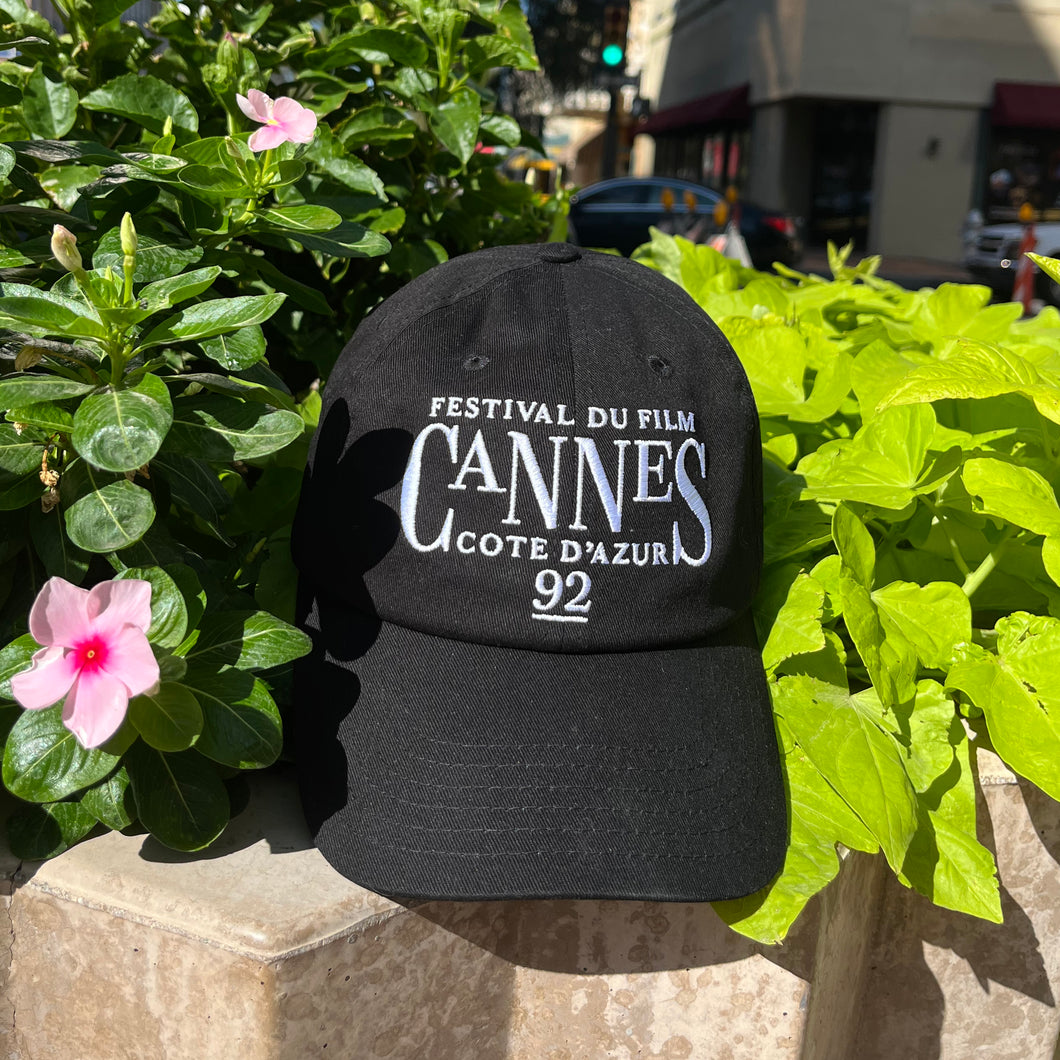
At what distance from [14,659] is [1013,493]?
3.56 feet

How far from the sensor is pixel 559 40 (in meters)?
25.4

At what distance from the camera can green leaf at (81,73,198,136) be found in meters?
1.56

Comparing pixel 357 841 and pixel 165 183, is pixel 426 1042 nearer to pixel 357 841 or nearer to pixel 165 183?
pixel 357 841

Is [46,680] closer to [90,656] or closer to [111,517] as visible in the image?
[90,656]

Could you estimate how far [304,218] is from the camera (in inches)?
52.9

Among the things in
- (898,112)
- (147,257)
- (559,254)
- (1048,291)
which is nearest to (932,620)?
(559,254)

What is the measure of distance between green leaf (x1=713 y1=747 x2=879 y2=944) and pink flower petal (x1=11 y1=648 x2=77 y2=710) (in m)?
0.70

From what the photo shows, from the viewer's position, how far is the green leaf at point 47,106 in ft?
5.16

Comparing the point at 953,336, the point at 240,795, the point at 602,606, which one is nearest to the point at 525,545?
the point at 602,606

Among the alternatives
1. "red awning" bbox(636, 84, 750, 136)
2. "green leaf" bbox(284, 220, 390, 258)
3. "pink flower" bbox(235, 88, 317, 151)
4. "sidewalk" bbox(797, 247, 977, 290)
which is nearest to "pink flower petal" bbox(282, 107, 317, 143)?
"pink flower" bbox(235, 88, 317, 151)

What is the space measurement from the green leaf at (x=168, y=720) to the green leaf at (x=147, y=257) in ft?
1.57

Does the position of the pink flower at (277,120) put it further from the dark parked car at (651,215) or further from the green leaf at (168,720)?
the dark parked car at (651,215)

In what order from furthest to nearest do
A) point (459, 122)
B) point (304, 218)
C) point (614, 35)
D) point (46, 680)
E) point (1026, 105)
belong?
point (1026, 105) → point (614, 35) → point (459, 122) → point (304, 218) → point (46, 680)

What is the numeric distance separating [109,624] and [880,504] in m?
0.89
